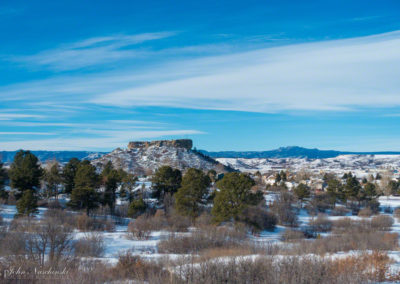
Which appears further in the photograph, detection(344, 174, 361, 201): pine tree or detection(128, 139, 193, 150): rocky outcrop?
detection(128, 139, 193, 150): rocky outcrop

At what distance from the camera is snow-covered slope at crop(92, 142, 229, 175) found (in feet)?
343

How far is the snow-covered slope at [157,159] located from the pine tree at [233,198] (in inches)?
2674

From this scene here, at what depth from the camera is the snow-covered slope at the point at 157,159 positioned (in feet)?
343

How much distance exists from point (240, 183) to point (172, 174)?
1241cm

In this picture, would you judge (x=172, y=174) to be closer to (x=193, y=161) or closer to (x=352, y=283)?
(x=352, y=283)

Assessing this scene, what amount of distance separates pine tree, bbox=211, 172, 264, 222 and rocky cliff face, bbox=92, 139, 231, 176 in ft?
210

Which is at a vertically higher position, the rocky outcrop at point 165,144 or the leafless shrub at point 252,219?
the rocky outcrop at point 165,144

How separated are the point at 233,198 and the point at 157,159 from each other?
278 ft

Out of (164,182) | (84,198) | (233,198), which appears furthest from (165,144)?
(233,198)

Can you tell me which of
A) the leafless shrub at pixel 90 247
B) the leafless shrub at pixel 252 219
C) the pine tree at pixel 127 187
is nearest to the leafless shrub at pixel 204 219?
the leafless shrub at pixel 252 219

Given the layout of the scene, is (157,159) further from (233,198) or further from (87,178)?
(233,198)

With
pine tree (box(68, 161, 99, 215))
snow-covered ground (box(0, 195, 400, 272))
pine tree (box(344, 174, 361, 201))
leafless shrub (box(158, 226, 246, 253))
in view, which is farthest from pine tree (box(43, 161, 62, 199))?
pine tree (box(344, 174, 361, 201))

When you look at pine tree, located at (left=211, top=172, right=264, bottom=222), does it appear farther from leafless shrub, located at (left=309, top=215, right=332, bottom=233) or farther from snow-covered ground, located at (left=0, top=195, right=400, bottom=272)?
leafless shrub, located at (left=309, top=215, right=332, bottom=233)

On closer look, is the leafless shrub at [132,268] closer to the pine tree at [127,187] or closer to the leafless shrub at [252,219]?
the leafless shrub at [252,219]
